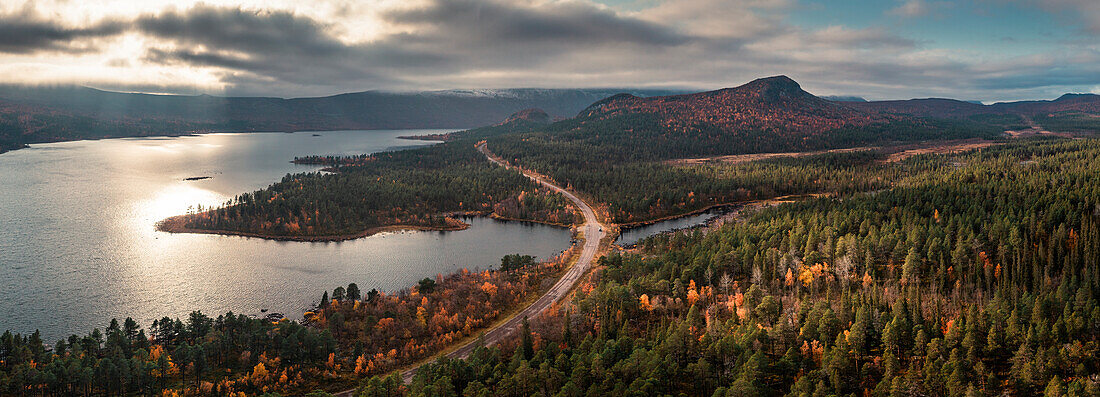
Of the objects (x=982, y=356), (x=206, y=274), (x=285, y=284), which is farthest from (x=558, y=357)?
(x=206, y=274)

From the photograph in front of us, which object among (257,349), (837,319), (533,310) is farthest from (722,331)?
(257,349)

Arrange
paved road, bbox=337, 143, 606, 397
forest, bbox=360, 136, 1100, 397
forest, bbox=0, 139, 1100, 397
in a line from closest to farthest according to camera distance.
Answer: forest, bbox=360, 136, 1100, 397 → forest, bbox=0, 139, 1100, 397 → paved road, bbox=337, 143, 606, 397

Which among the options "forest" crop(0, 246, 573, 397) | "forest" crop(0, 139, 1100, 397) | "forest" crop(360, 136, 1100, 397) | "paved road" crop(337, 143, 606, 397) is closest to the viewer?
"forest" crop(360, 136, 1100, 397)

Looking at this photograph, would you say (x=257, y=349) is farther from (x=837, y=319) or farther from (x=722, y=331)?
(x=837, y=319)

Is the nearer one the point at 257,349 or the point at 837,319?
the point at 837,319

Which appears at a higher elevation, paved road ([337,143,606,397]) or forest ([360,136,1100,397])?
forest ([360,136,1100,397])

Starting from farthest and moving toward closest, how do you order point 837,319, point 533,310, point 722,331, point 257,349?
point 533,310 < point 257,349 < point 722,331 < point 837,319

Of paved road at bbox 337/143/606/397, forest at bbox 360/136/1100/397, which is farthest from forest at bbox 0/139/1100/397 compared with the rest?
paved road at bbox 337/143/606/397

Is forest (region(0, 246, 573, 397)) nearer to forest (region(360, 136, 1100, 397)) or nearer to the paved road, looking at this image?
the paved road

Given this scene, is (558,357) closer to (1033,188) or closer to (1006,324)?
(1006,324)
